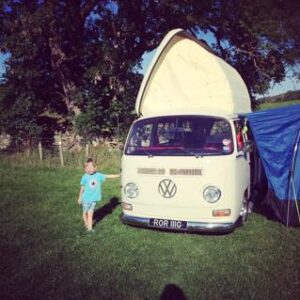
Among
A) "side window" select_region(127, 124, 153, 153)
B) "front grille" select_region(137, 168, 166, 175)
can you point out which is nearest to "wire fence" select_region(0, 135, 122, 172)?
"side window" select_region(127, 124, 153, 153)

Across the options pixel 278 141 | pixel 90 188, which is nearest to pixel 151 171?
pixel 90 188

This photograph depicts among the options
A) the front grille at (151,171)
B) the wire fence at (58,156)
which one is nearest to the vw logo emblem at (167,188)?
the front grille at (151,171)

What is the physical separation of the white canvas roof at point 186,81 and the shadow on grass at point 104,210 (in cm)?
264

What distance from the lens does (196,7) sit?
19609 mm

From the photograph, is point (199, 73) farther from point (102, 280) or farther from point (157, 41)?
point (157, 41)

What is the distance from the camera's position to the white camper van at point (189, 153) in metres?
6.25

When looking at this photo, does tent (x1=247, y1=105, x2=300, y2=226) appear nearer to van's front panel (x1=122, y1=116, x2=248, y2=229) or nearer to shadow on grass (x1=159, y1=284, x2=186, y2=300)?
van's front panel (x1=122, y1=116, x2=248, y2=229)

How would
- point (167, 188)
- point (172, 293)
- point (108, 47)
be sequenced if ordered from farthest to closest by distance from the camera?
1. point (108, 47)
2. point (167, 188)
3. point (172, 293)

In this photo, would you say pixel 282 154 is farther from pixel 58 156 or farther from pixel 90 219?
pixel 58 156

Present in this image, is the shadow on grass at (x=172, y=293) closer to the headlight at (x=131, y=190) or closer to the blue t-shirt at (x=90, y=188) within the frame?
the headlight at (x=131, y=190)

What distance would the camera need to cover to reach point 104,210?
30.0 feet

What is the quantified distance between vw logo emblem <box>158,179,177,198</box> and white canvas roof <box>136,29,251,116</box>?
189 cm

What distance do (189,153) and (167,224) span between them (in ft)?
4.44

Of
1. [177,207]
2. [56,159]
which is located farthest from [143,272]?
[56,159]
